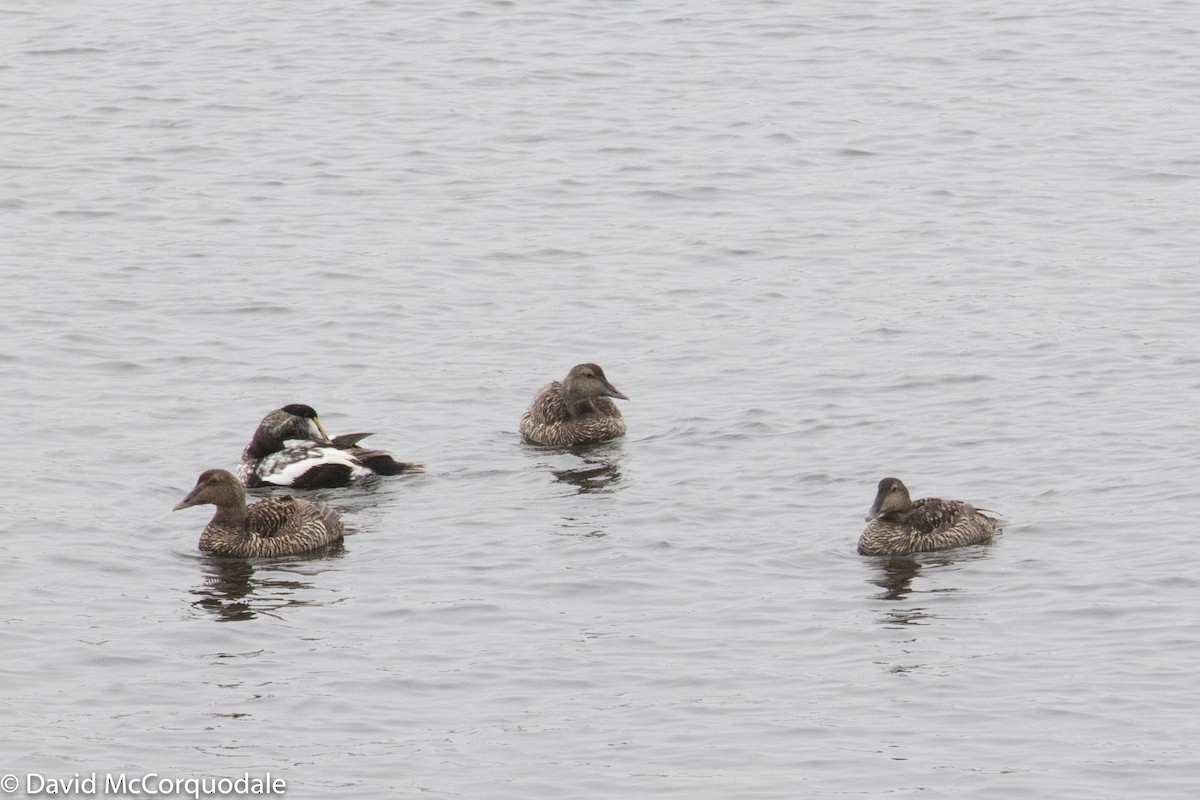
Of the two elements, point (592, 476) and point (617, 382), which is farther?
point (617, 382)

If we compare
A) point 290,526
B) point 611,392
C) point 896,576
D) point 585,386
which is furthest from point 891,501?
point 290,526

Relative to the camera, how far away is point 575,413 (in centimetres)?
1691

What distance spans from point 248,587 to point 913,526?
4301mm

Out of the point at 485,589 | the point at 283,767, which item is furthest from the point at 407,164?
the point at 283,767

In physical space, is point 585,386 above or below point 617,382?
above

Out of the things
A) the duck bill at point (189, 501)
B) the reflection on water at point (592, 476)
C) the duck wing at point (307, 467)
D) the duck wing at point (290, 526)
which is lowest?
the reflection on water at point (592, 476)

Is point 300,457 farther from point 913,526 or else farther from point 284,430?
point 913,526

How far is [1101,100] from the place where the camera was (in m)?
28.4

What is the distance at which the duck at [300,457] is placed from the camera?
16062 mm

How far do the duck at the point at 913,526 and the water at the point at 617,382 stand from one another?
0.61 ft

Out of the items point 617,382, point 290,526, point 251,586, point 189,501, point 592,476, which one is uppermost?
point 189,501

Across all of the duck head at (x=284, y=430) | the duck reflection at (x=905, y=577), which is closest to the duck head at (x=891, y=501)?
the duck reflection at (x=905, y=577)

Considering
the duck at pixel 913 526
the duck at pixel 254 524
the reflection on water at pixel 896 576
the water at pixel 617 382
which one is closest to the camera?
the water at pixel 617 382

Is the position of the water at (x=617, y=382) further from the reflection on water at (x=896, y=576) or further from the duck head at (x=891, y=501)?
the duck head at (x=891, y=501)
